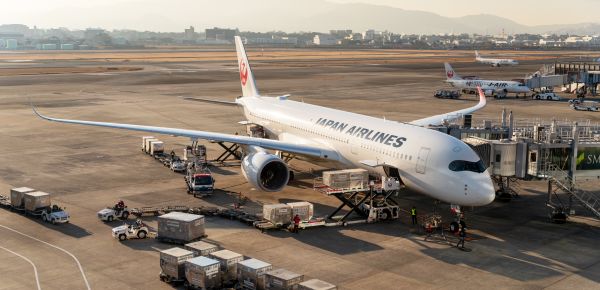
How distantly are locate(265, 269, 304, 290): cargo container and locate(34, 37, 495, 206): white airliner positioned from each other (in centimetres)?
981

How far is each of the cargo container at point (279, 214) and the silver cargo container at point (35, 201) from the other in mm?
11200

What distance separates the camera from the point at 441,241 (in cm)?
2745

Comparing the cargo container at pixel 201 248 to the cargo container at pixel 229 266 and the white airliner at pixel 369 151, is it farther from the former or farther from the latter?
the white airliner at pixel 369 151

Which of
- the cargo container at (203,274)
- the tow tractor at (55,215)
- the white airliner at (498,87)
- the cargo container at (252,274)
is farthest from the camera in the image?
the white airliner at (498,87)

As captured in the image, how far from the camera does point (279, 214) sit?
95.3 ft

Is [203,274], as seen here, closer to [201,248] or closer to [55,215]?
[201,248]

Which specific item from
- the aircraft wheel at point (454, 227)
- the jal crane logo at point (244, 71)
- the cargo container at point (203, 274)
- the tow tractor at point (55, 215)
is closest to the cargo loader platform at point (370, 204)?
the aircraft wheel at point (454, 227)

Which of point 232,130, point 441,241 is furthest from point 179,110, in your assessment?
point 441,241

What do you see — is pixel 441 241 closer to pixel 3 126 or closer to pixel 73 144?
pixel 73 144

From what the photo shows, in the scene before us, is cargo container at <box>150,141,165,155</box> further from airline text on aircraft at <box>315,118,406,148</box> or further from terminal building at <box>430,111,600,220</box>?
terminal building at <box>430,111,600,220</box>

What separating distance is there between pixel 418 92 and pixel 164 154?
62.7 meters

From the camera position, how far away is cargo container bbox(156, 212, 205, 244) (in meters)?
26.5

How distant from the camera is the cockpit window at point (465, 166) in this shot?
90.4ft

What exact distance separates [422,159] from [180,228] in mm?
11372
